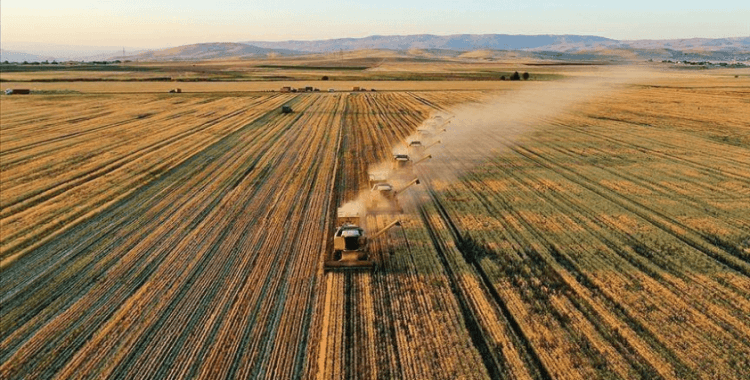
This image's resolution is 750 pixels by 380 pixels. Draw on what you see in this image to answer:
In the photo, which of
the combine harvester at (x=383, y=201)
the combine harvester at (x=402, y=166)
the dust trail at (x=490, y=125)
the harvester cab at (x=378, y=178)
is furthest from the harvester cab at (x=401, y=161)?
the combine harvester at (x=383, y=201)

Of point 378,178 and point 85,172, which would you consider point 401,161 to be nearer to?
point 378,178

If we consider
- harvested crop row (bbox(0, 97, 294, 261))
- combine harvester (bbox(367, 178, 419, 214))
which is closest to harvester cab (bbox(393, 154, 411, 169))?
combine harvester (bbox(367, 178, 419, 214))

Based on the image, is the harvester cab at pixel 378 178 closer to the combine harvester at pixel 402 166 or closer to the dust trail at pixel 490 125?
the combine harvester at pixel 402 166

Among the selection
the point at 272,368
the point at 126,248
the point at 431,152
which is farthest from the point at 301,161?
the point at 272,368

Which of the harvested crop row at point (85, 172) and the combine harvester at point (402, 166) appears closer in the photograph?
the harvested crop row at point (85, 172)

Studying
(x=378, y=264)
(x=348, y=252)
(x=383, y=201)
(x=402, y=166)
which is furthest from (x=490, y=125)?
(x=348, y=252)

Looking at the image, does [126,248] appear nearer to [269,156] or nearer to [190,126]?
[269,156]
